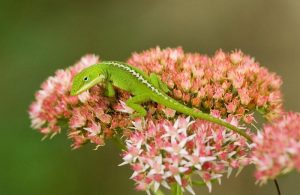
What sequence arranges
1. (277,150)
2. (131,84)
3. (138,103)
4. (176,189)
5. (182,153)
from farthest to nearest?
(131,84) < (138,103) < (176,189) < (182,153) < (277,150)

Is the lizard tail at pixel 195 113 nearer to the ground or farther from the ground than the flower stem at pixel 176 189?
Answer: farther from the ground

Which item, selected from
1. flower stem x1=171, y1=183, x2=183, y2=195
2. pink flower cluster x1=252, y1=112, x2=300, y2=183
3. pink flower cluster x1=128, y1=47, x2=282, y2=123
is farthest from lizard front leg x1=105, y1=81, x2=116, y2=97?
pink flower cluster x1=252, y1=112, x2=300, y2=183

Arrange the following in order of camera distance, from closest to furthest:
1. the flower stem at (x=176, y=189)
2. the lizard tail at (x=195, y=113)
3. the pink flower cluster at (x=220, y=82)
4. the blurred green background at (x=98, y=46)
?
the lizard tail at (x=195, y=113) < the flower stem at (x=176, y=189) < the pink flower cluster at (x=220, y=82) < the blurred green background at (x=98, y=46)

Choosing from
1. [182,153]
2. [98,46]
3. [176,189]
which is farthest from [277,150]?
[98,46]

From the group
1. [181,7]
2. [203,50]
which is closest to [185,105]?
[203,50]

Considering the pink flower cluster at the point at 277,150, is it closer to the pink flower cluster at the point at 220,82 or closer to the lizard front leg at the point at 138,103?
the pink flower cluster at the point at 220,82

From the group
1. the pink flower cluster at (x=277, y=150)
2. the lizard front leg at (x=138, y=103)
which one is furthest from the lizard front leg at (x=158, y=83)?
the pink flower cluster at (x=277, y=150)

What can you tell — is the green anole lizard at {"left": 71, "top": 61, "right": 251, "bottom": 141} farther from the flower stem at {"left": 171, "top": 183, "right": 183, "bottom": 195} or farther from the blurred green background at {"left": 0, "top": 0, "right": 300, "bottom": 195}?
the blurred green background at {"left": 0, "top": 0, "right": 300, "bottom": 195}

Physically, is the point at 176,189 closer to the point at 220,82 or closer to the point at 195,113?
the point at 195,113
